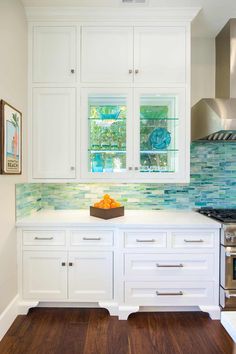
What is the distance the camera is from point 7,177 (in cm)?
190

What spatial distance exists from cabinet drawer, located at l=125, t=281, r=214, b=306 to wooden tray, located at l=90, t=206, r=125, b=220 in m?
0.61

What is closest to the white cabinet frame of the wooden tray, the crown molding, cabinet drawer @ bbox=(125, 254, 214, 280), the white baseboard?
the crown molding

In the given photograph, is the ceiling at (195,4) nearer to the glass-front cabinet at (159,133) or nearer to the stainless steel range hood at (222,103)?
the stainless steel range hood at (222,103)

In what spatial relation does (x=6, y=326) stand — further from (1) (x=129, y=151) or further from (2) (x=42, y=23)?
(2) (x=42, y=23)

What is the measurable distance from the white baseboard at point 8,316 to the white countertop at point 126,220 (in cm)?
66

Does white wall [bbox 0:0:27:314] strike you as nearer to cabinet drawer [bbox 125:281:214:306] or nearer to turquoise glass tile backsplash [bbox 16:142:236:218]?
turquoise glass tile backsplash [bbox 16:142:236:218]

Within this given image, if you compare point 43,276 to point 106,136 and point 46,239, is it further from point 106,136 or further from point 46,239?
point 106,136

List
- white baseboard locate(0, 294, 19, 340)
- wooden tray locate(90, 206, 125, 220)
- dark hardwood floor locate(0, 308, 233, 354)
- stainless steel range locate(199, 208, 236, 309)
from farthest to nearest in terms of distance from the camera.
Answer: wooden tray locate(90, 206, 125, 220), stainless steel range locate(199, 208, 236, 309), white baseboard locate(0, 294, 19, 340), dark hardwood floor locate(0, 308, 233, 354)

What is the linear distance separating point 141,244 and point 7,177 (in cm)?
127

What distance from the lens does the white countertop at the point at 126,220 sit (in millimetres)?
2039

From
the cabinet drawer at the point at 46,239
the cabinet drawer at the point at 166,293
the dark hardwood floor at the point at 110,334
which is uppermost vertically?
the cabinet drawer at the point at 46,239

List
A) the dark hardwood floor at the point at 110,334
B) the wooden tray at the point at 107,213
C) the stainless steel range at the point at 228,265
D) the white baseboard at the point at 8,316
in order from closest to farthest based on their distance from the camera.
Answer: the dark hardwood floor at the point at 110,334 < the white baseboard at the point at 8,316 < the stainless steel range at the point at 228,265 < the wooden tray at the point at 107,213

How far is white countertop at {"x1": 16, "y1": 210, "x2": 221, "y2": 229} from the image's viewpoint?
2.04 m

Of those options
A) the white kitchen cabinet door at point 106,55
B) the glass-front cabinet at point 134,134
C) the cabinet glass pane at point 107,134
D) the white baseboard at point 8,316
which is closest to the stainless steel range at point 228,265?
the glass-front cabinet at point 134,134
